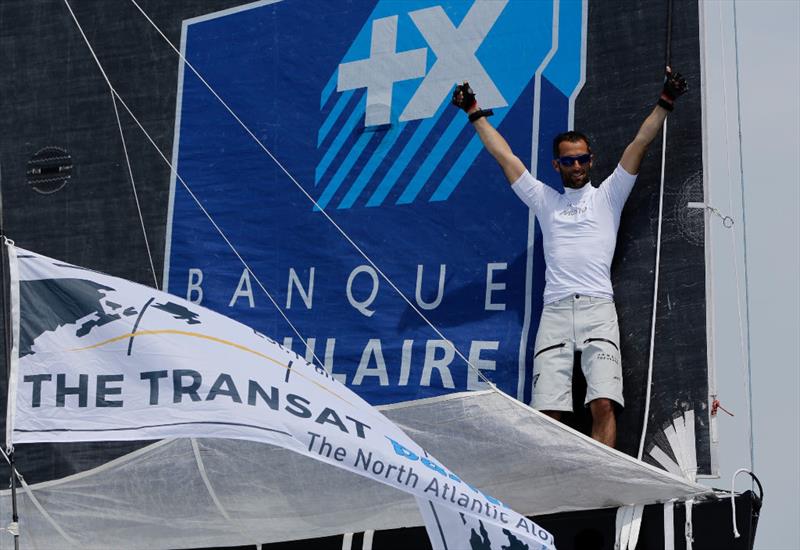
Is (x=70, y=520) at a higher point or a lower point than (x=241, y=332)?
lower

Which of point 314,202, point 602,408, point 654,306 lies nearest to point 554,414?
point 602,408

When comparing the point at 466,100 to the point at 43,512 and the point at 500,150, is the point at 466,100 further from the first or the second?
the point at 43,512

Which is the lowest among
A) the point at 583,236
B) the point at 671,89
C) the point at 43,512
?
the point at 43,512

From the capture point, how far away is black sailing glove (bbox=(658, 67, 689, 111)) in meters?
5.00

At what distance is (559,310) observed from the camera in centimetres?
514

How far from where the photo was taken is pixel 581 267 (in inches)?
202

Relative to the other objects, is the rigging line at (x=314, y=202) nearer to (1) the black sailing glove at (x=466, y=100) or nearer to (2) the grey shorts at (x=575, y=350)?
(2) the grey shorts at (x=575, y=350)

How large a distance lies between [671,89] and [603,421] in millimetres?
1084

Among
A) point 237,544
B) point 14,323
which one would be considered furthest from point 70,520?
point 14,323

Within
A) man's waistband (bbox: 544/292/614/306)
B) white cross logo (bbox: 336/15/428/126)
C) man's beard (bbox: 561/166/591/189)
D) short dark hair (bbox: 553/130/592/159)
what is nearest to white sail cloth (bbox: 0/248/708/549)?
man's waistband (bbox: 544/292/614/306)

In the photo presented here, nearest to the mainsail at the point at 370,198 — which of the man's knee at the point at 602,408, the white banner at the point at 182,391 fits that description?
the man's knee at the point at 602,408

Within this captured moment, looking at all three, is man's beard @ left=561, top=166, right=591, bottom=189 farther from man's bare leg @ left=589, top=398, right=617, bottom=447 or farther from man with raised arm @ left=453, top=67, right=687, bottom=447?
man's bare leg @ left=589, top=398, right=617, bottom=447

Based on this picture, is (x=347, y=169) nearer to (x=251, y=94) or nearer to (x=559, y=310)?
(x=251, y=94)

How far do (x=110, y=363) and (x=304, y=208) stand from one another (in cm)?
142
